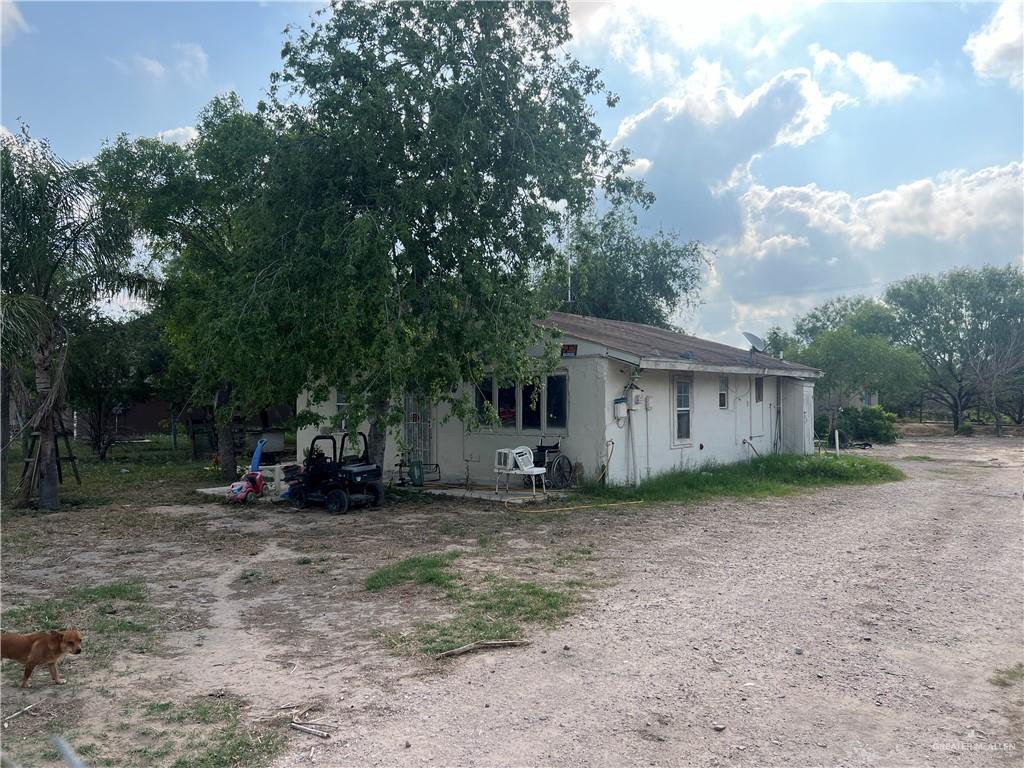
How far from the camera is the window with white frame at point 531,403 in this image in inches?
548

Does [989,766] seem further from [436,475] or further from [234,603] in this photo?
[436,475]

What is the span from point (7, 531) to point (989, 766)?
1116 cm

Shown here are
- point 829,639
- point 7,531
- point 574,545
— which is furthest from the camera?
point 7,531

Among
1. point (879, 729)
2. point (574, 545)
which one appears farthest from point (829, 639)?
point (574, 545)

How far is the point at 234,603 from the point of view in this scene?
667 centimetres

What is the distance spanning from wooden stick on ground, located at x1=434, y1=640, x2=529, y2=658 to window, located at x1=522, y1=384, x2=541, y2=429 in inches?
346

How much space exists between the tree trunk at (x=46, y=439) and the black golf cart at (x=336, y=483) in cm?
372

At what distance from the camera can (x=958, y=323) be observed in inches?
1516

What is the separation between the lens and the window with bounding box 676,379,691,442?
15438 millimetres

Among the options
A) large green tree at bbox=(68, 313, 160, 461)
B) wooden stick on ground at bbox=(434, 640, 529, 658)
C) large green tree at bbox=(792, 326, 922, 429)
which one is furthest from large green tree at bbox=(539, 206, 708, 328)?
wooden stick on ground at bbox=(434, 640, 529, 658)

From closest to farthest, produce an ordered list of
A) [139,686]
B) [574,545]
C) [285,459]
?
[139,686], [574,545], [285,459]

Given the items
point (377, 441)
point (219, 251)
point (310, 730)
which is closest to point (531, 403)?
point (377, 441)

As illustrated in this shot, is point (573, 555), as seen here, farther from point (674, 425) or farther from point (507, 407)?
point (674, 425)

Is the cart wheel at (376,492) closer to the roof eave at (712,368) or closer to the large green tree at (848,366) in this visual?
the roof eave at (712,368)
